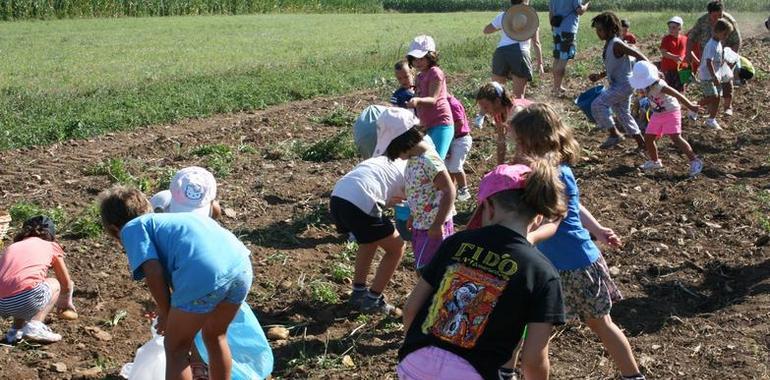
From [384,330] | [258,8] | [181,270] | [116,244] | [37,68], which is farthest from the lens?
[258,8]

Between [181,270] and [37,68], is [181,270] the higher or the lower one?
the higher one

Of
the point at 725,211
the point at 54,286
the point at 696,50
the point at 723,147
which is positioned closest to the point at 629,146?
the point at 723,147

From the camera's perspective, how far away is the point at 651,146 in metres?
11.4

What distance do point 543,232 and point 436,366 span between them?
1.23 metres

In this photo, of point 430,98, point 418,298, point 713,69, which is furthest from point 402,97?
point 713,69

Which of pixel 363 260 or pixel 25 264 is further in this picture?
pixel 363 260

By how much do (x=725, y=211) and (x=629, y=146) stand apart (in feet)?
9.87

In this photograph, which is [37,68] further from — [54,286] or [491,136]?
[54,286]

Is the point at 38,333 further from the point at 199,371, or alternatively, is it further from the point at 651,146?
the point at 651,146

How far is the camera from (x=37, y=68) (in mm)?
21422

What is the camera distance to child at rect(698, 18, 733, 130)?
13.8m

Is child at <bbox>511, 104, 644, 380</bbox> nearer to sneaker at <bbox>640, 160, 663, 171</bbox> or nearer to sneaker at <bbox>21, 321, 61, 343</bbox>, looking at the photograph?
sneaker at <bbox>21, 321, 61, 343</bbox>

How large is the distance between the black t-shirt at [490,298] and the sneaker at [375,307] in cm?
325

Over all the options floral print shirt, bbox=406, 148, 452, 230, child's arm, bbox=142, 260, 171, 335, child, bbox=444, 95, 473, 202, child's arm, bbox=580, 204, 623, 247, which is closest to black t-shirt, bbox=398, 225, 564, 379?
child's arm, bbox=142, 260, 171, 335
